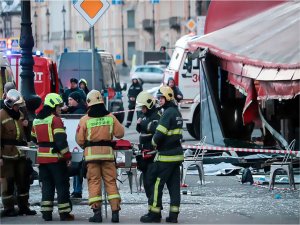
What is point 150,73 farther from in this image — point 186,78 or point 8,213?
point 8,213

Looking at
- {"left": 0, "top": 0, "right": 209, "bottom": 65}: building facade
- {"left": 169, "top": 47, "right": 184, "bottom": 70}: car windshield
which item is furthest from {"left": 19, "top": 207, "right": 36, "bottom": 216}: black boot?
{"left": 0, "top": 0, "right": 209, "bottom": 65}: building facade

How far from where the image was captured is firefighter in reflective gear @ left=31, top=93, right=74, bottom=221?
45.5 feet

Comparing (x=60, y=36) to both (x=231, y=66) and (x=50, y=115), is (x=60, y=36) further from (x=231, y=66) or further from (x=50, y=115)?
(x=50, y=115)

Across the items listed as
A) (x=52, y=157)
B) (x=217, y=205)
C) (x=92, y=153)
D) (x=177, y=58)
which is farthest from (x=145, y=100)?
(x=177, y=58)

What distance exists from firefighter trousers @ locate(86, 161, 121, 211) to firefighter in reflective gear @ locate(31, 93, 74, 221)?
39 centimetres

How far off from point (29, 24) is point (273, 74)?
4395 mm

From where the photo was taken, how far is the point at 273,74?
18.5 metres

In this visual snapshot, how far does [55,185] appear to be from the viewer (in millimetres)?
14000

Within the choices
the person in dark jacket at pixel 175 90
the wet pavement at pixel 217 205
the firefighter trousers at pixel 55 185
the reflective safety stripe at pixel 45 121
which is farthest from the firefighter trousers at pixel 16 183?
the person in dark jacket at pixel 175 90

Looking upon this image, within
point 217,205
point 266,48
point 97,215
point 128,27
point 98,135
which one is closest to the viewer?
point 98,135

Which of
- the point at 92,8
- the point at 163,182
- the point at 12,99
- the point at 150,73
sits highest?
the point at 92,8

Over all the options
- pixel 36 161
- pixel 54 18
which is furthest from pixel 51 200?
A: pixel 54 18

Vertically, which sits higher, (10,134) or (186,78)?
(10,134)

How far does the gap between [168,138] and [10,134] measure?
2.08 metres
